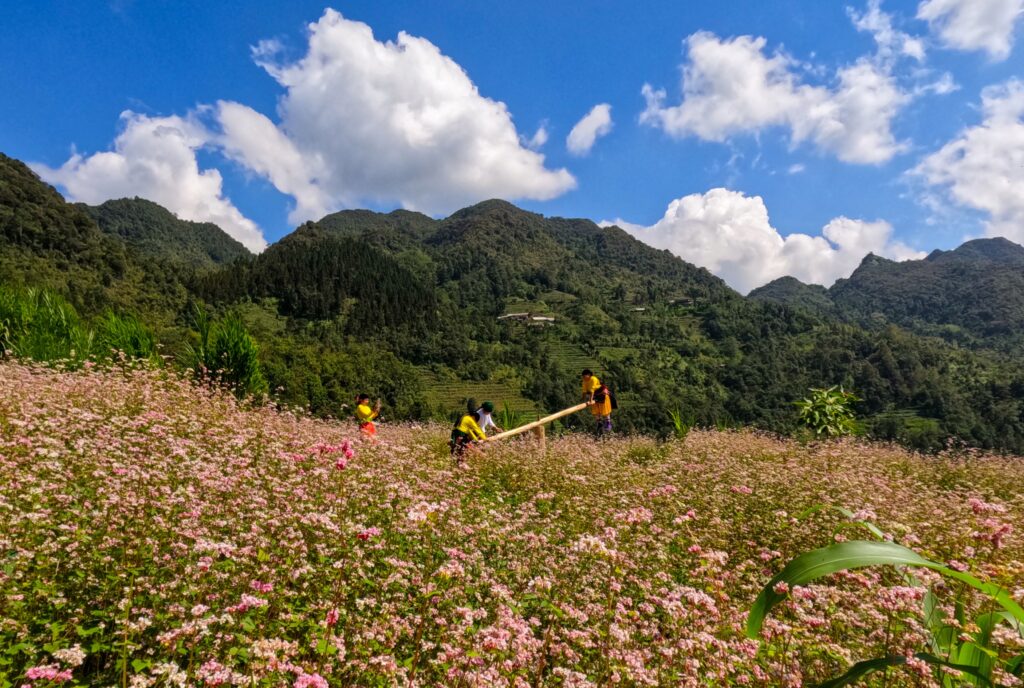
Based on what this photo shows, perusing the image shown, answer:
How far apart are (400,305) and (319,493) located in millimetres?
118970

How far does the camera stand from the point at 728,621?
3.43 meters

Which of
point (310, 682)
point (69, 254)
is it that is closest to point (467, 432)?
point (310, 682)

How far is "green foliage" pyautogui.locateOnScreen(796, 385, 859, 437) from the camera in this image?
14000 millimetres

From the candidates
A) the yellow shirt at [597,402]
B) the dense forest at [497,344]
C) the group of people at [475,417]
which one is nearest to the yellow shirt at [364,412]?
the group of people at [475,417]

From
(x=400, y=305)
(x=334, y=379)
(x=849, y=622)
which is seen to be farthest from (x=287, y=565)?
(x=400, y=305)

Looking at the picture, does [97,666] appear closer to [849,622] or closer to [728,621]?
[728,621]

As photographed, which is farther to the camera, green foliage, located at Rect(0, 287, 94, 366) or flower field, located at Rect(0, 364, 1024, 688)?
green foliage, located at Rect(0, 287, 94, 366)

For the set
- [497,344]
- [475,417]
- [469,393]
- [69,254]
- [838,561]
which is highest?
[69,254]

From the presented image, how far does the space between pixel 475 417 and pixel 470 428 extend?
2.02ft

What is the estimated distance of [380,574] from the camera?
383cm

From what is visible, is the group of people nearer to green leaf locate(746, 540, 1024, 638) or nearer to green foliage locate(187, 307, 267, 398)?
green foliage locate(187, 307, 267, 398)

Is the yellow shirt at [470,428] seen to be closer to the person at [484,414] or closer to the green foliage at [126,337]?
the person at [484,414]

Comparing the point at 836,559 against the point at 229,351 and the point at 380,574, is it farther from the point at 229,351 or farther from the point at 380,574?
the point at 229,351

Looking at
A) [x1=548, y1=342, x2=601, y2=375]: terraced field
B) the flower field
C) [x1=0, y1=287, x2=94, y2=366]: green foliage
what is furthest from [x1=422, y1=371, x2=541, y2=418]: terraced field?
the flower field
